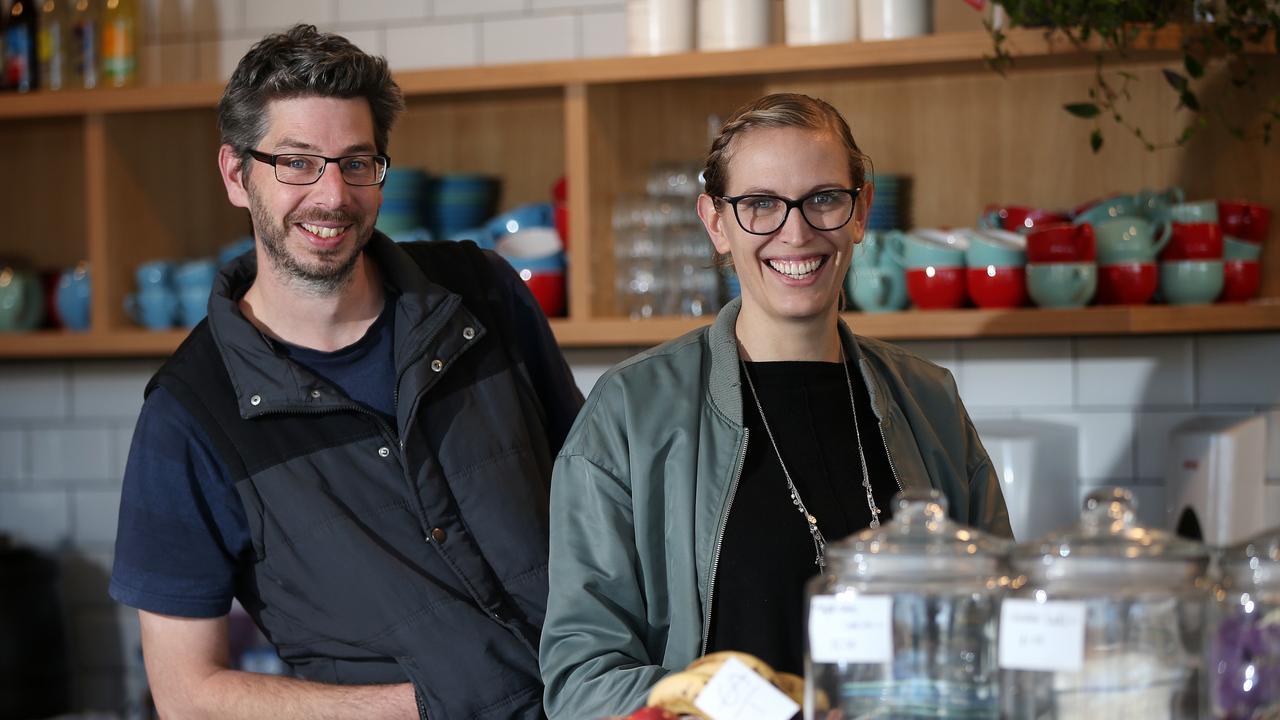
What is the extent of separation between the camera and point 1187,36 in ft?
7.98

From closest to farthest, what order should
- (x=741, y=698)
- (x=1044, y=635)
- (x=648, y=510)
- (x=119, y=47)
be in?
1. (x=1044, y=635)
2. (x=741, y=698)
3. (x=648, y=510)
4. (x=119, y=47)

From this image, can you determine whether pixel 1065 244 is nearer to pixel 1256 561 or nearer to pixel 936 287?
pixel 936 287

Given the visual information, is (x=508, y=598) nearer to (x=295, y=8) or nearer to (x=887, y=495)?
(x=887, y=495)

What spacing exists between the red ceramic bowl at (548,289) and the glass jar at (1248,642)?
1.85 meters

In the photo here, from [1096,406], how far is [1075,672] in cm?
193

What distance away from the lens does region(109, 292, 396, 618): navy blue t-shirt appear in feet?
5.92

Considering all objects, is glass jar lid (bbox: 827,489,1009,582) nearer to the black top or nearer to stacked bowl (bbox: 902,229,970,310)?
the black top

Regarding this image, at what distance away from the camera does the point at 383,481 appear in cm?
182

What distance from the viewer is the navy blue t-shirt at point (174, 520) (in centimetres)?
180

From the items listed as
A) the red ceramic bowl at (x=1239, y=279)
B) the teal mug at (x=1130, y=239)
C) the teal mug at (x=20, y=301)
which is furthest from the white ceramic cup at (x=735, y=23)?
the teal mug at (x=20, y=301)

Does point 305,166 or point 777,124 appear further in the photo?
point 305,166

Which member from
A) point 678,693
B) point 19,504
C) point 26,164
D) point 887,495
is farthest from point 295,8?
point 678,693

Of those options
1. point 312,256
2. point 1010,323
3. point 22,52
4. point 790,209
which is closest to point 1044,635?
point 790,209

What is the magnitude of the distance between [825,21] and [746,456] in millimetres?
1316
